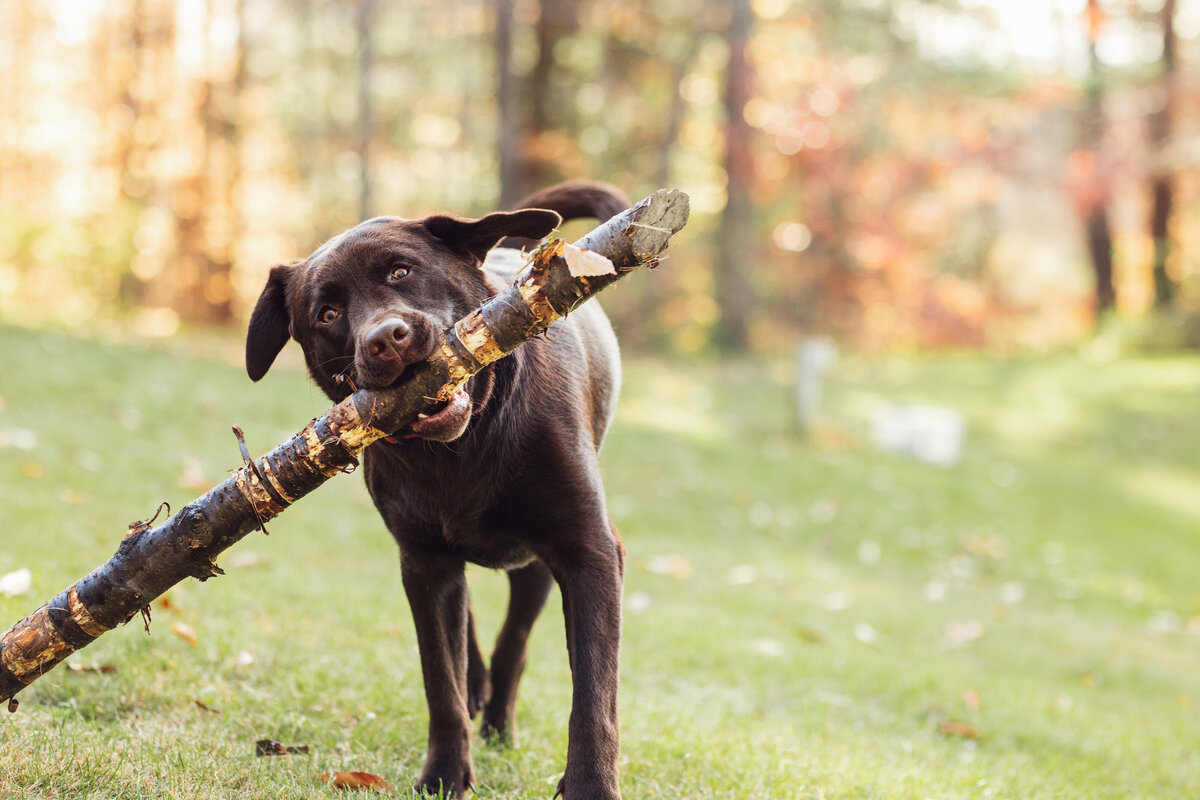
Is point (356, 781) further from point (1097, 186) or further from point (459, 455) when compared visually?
point (1097, 186)

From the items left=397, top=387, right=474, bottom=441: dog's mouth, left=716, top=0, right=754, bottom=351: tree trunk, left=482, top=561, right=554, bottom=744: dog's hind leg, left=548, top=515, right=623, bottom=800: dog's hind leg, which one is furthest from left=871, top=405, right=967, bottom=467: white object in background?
left=397, top=387, right=474, bottom=441: dog's mouth

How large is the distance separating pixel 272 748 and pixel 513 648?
1036mm

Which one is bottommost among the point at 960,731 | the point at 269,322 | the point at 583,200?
the point at 960,731

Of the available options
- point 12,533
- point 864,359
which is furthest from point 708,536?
point 864,359

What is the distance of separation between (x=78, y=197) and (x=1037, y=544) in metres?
23.0

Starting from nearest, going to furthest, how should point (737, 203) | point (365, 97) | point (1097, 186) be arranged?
point (365, 97)
point (737, 203)
point (1097, 186)

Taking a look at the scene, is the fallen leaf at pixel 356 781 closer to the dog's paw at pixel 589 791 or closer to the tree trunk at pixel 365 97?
the dog's paw at pixel 589 791

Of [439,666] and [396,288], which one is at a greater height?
[396,288]

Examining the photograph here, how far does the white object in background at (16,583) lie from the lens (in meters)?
4.74

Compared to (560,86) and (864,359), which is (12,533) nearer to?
(864,359)

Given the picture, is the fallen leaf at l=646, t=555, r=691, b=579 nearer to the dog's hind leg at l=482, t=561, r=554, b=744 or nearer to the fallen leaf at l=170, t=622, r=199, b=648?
the dog's hind leg at l=482, t=561, r=554, b=744

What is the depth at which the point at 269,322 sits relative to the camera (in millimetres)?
3566

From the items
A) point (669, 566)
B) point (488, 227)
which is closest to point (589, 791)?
point (488, 227)

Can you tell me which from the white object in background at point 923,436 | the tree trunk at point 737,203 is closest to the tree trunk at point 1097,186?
the tree trunk at point 737,203
